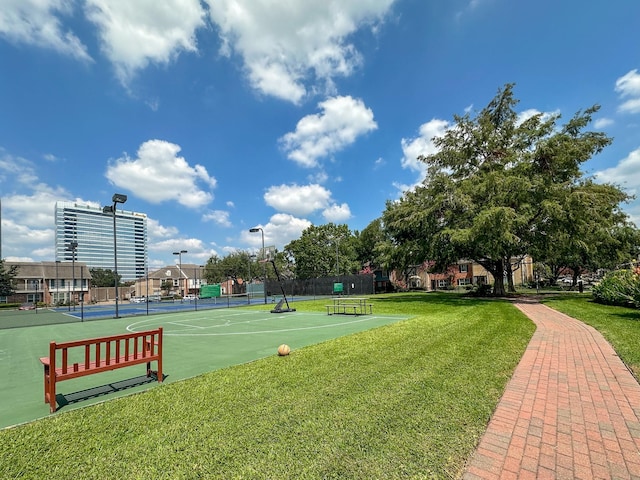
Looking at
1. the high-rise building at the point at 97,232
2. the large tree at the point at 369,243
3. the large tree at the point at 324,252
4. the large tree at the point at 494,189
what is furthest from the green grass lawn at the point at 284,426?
the high-rise building at the point at 97,232

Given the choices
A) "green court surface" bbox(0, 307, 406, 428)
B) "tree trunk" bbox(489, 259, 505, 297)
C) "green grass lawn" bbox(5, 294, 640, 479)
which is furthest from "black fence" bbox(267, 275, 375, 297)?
"green grass lawn" bbox(5, 294, 640, 479)

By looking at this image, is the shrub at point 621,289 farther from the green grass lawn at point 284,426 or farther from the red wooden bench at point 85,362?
the red wooden bench at point 85,362

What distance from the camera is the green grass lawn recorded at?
111 inches

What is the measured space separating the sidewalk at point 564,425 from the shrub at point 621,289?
10.1 metres

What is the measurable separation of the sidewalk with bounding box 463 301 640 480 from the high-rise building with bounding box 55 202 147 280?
7320cm

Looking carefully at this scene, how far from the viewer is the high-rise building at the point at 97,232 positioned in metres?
71.4

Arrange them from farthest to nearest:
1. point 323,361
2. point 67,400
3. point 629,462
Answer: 1. point 323,361
2. point 67,400
3. point 629,462

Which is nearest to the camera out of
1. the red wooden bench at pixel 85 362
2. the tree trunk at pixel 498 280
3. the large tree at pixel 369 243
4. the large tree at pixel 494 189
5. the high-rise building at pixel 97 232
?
the red wooden bench at pixel 85 362

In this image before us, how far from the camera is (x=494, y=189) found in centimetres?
2150

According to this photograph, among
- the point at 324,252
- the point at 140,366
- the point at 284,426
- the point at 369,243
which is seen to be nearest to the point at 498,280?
the point at 140,366

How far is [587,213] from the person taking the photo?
65.9 feet

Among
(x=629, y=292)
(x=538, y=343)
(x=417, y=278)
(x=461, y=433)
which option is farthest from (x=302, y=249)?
(x=461, y=433)

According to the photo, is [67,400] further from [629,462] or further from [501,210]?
[501,210]

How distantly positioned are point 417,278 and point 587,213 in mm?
37395
